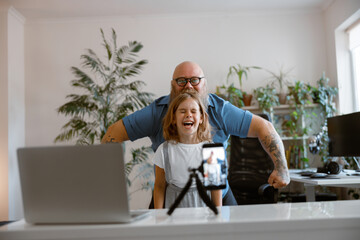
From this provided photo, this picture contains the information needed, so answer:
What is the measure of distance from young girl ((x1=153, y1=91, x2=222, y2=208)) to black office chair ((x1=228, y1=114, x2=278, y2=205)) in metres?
1.53

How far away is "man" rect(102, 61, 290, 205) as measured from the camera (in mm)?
1940

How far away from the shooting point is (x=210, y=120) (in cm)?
202

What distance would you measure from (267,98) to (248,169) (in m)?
1.97

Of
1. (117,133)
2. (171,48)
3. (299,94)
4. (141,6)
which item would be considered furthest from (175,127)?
(171,48)

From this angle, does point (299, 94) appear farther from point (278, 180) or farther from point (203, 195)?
point (203, 195)

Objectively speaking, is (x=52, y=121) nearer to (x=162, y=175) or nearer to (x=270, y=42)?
(x=270, y=42)

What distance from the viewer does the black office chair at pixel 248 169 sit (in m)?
3.08

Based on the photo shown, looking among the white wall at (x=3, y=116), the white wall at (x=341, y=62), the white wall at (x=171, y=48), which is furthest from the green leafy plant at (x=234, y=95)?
the white wall at (x=3, y=116)

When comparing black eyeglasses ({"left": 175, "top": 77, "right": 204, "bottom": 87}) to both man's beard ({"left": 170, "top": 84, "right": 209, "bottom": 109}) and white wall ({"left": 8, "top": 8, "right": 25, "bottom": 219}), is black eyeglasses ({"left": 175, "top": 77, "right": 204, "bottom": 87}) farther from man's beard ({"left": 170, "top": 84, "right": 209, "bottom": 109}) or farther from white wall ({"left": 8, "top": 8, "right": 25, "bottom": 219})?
white wall ({"left": 8, "top": 8, "right": 25, "bottom": 219})

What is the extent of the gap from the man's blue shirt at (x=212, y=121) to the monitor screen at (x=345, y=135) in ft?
5.66

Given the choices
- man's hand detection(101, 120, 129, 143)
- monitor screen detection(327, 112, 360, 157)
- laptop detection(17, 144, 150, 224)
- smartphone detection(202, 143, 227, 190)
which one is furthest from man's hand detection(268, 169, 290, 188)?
monitor screen detection(327, 112, 360, 157)

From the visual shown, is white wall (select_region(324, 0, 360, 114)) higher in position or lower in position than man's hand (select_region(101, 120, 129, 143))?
higher

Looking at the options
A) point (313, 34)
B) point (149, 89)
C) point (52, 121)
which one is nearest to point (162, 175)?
point (149, 89)

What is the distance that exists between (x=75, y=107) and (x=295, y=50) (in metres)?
3.34
